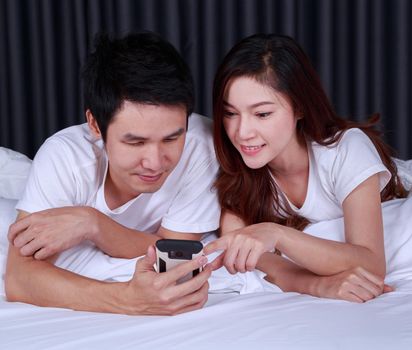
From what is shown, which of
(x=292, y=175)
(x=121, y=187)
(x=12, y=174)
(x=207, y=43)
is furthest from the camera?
(x=207, y=43)

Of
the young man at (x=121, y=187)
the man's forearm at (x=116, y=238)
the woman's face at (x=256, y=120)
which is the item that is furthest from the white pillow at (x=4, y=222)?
the woman's face at (x=256, y=120)

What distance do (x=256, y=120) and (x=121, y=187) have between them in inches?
14.5

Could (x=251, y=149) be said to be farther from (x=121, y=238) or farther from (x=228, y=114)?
(x=121, y=238)

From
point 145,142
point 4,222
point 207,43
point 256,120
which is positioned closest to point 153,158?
point 145,142

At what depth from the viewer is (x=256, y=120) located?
1.70m

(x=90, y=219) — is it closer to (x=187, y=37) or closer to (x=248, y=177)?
(x=248, y=177)

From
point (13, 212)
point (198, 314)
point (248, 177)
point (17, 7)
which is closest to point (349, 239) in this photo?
point (248, 177)

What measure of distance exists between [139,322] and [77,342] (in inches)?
5.4

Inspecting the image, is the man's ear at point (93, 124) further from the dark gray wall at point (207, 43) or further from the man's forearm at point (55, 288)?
the dark gray wall at point (207, 43)

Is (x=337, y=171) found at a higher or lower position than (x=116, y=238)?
higher

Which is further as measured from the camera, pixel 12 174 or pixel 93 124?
pixel 12 174

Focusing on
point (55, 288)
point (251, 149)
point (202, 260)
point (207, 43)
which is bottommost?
point (55, 288)

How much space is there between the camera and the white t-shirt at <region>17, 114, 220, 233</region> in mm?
1679

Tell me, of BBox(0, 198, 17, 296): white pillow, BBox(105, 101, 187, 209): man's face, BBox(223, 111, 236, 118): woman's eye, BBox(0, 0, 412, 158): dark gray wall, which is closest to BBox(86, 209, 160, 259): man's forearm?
BBox(105, 101, 187, 209): man's face
